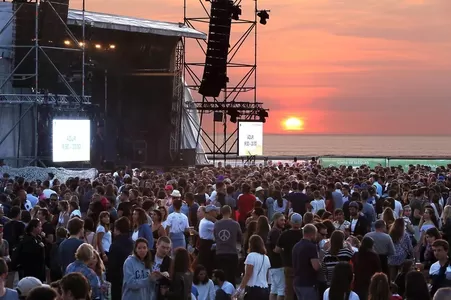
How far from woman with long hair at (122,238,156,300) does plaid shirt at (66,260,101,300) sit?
41 centimetres

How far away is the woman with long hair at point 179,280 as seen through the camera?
340 inches

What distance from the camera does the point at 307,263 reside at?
10469 mm

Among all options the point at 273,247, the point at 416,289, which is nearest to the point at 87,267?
the point at 416,289

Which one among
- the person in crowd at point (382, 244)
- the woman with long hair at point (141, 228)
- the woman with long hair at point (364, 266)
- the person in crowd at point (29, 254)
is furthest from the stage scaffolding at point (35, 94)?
the woman with long hair at point (364, 266)

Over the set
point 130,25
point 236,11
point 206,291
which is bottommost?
point 206,291

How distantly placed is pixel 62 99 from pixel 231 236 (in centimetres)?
1961

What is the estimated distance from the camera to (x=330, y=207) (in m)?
16.5

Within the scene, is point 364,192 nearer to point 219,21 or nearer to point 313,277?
point 313,277

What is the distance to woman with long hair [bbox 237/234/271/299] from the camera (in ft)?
35.1

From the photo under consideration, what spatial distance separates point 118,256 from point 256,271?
5.70 ft

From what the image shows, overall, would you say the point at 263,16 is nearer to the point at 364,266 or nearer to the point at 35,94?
the point at 35,94

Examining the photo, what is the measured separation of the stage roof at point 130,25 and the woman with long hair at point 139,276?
86.8ft

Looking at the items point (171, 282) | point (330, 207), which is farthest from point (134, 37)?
point (171, 282)

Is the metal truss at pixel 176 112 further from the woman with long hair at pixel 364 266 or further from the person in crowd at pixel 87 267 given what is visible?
the person in crowd at pixel 87 267
